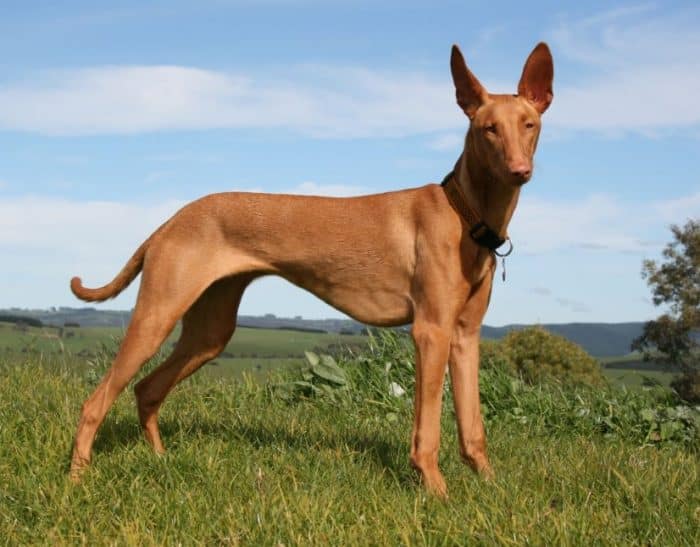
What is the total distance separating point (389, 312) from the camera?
5684mm

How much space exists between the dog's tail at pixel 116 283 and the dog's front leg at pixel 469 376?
2239 mm

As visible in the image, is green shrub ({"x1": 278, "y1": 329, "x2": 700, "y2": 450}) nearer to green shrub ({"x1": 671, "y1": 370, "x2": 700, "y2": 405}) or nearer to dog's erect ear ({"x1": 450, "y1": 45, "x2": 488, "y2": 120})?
dog's erect ear ({"x1": 450, "y1": 45, "x2": 488, "y2": 120})

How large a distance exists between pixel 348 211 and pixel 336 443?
64.6 inches

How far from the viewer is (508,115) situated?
5172mm

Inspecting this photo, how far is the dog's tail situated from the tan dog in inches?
0.5

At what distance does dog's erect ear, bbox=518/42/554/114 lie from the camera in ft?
17.8

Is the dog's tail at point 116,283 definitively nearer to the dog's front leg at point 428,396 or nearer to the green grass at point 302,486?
the green grass at point 302,486

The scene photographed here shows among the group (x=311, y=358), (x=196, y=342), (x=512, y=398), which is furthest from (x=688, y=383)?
(x=196, y=342)

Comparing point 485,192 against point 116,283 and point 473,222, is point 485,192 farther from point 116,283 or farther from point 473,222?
point 116,283

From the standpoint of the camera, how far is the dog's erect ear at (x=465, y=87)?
5.36 m

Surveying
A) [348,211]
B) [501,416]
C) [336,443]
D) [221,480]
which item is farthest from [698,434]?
[221,480]

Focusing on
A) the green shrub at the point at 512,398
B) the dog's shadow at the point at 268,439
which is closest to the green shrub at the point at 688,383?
the green shrub at the point at 512,398

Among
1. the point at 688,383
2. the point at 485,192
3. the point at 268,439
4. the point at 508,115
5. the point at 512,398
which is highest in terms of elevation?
the point at 508,115

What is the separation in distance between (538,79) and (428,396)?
6.70 feet
